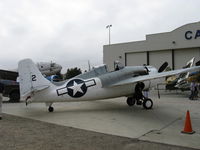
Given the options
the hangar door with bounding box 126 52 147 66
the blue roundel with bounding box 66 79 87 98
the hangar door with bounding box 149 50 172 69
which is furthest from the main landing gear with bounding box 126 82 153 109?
the hangar door with bounding box 126 52 147 66

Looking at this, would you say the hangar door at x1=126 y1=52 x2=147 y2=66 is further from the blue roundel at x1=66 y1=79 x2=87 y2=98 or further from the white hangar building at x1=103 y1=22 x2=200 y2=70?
the blue roundel at x1=66 y1=79 x2=87 y2=98

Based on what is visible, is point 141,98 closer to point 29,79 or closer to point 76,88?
point 76,88

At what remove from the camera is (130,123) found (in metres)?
7.62

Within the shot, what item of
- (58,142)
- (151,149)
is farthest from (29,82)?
(151,149)

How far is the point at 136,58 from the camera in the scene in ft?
104

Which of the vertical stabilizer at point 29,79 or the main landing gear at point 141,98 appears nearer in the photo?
the vertical stabilizer at point 29,79

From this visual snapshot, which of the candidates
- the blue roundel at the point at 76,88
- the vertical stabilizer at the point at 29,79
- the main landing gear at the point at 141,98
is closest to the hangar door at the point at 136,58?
the main landing gear at the point at 141,98

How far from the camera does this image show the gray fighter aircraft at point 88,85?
9.04 m

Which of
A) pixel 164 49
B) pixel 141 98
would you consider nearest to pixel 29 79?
pixel 141 98

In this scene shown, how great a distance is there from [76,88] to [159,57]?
21990mm

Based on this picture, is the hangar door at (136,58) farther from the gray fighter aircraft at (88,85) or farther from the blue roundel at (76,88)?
the blue roundel at (76,88)

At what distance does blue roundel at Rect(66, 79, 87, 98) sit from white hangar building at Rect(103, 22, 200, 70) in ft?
61.4

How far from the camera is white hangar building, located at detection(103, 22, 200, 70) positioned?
2670 centimetres

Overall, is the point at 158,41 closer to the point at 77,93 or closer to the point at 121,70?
the point at 121,70
